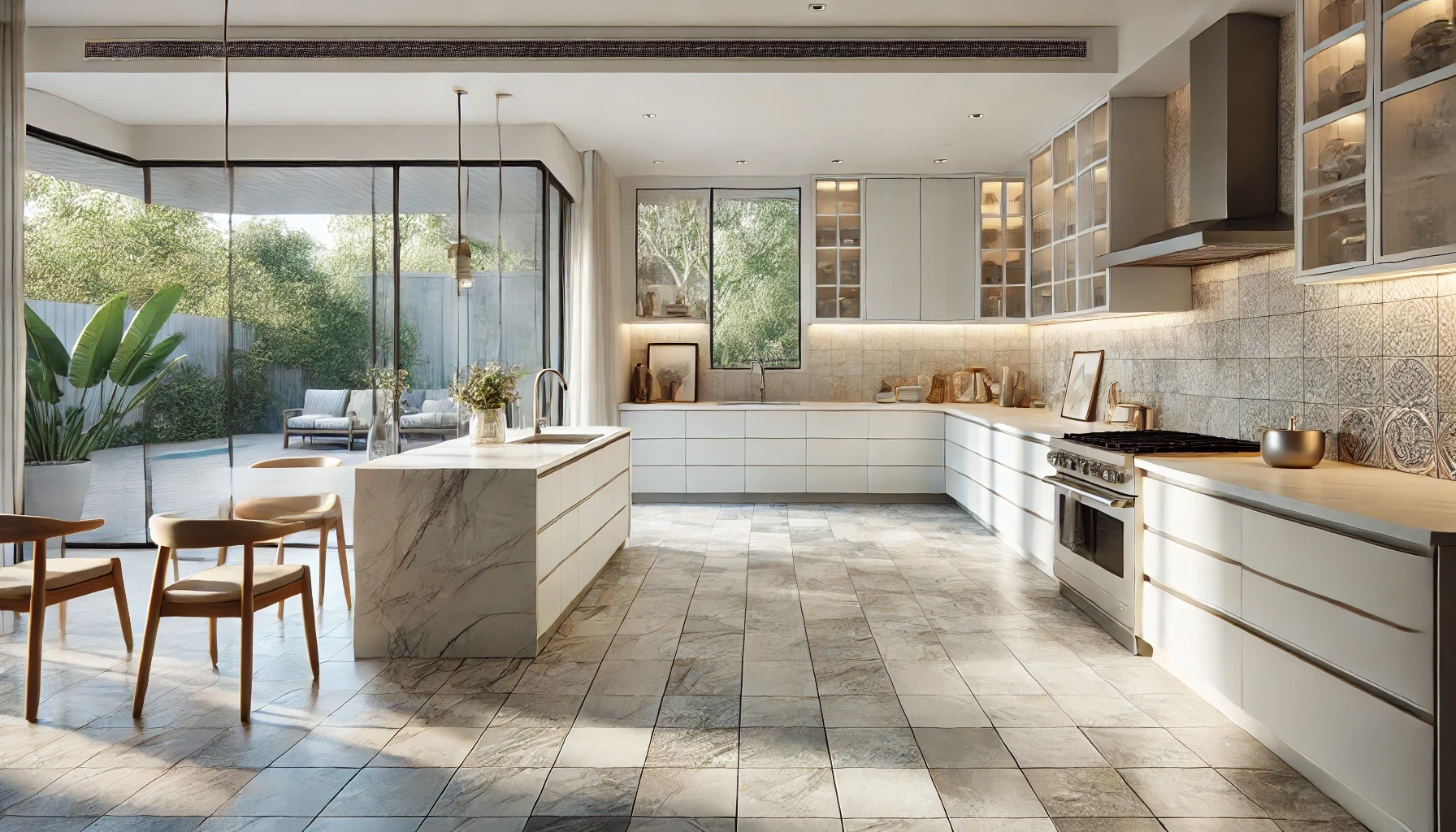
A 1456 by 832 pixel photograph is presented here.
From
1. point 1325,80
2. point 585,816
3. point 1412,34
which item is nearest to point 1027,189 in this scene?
point 1325,80

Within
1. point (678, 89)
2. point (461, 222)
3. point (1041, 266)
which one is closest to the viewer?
point (678, 89)

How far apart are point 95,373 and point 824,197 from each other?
5712 mm

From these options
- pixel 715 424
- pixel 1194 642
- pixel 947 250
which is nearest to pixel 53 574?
pixel 1194 642

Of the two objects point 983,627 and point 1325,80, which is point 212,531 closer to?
point 983,627

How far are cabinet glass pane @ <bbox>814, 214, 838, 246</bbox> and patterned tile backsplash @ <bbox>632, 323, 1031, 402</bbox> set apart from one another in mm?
773

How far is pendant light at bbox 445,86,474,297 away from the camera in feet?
16.3

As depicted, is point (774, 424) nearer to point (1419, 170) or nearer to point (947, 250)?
point (947, 250)

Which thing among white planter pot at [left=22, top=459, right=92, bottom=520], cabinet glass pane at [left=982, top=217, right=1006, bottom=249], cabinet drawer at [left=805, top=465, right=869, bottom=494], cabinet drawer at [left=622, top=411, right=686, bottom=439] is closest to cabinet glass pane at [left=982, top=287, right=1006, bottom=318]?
cabinet glass pane at [left=982, top=217, right=1006, bottom=249]

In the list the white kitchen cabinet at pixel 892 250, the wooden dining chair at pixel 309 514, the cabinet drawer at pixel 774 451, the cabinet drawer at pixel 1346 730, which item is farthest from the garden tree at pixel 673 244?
the cabinet drawer at pixel 1346 730

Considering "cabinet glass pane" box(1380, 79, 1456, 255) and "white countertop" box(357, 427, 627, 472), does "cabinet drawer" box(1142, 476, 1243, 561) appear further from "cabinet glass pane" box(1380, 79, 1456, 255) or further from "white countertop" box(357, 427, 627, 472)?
"white countertop" box(357, 427, 627, 472)

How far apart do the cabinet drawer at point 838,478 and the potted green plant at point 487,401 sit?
145 inches

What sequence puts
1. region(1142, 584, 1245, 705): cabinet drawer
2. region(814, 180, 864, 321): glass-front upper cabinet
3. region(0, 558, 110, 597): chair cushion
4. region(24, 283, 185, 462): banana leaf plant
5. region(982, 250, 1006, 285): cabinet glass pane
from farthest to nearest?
region(814, 180, 864, 321): glass-front upper cabinet < region(982, 250, 1006, 285): cabinet glass pane < region(24, 283, 185, 462): banana leaf plant < region(0, 558, 110, 597): chair cushion < region(1142, 584, 1245, 705): cabinet drawer

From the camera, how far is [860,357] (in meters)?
8.16

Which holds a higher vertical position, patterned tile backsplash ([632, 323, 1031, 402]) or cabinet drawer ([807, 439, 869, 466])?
patterned tile backsplash ([632, 323, 1031, 402])
